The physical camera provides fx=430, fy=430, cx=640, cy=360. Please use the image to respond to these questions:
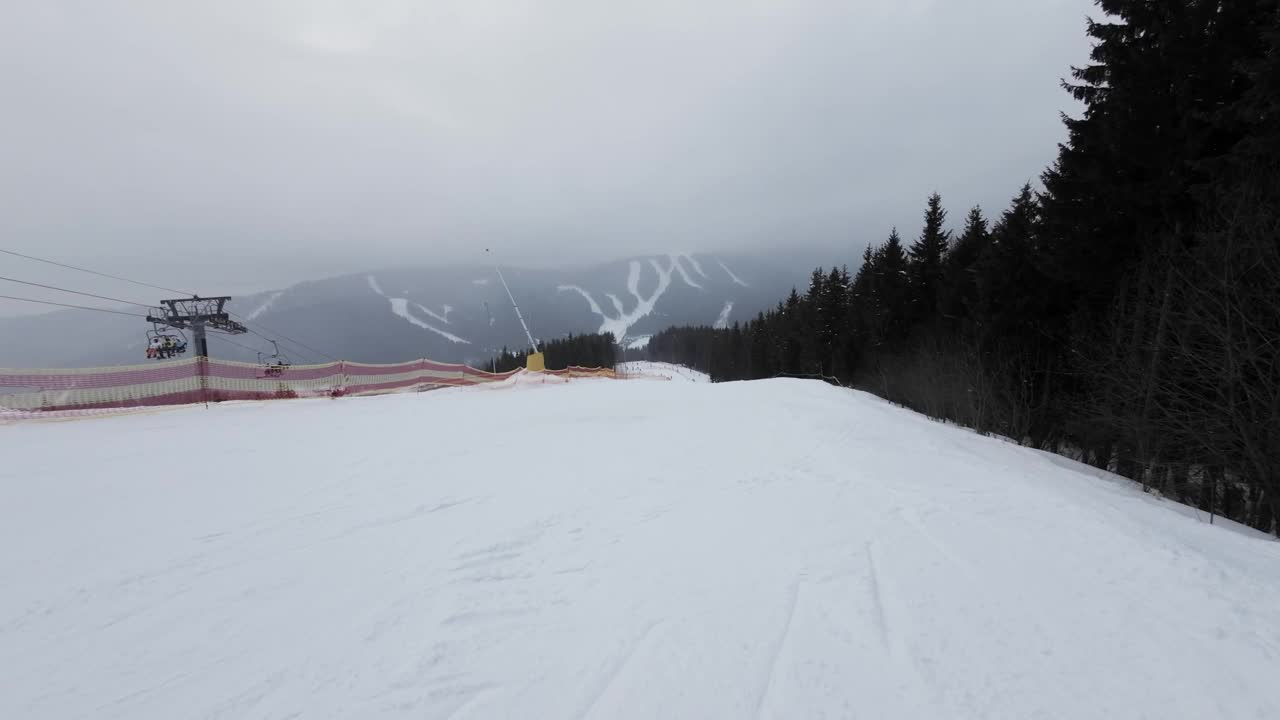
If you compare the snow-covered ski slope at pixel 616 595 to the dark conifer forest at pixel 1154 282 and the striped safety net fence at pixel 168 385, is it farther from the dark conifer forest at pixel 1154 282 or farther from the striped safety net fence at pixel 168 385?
the striped safety net fence at pixel 168 385

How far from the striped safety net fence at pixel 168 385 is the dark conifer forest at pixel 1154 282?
977 inches

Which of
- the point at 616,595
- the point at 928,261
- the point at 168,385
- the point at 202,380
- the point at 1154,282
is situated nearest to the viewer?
the point at 616,595

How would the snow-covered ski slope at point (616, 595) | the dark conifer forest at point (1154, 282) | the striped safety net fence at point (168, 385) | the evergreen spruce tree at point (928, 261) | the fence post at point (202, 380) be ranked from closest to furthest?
1. the snow-covered ski slope at point (616, 595)
2. the dark conifer forest at point (1154, 282)
3. the striped safety net fence at point (168, 385)
4. the fence post at point (202, 380)
5. the evergreen spruce tree at point (928, 261)

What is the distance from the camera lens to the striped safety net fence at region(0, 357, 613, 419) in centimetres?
1073

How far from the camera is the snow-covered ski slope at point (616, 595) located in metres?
2.26

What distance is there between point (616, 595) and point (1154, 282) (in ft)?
51.6

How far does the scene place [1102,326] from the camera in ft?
43.1

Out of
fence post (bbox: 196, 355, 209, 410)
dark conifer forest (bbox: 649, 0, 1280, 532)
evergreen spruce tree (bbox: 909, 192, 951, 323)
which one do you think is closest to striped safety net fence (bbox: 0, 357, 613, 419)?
fence post (bbox: 196, 355, 209, 410)

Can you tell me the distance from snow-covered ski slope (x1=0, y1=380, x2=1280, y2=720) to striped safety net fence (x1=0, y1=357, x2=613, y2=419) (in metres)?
7.79

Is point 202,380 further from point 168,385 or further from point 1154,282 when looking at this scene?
point 1154,282

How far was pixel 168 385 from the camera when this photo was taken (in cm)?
1304

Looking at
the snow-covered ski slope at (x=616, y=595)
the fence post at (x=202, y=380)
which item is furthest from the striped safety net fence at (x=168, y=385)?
the snow-covered ski slope at (x=616, y=595)

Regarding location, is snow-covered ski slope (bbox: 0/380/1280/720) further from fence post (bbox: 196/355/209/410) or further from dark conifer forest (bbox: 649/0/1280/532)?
fence post (bbox: 196/355/209/410)

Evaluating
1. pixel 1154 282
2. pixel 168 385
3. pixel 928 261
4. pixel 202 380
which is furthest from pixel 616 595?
pixel 928 261
